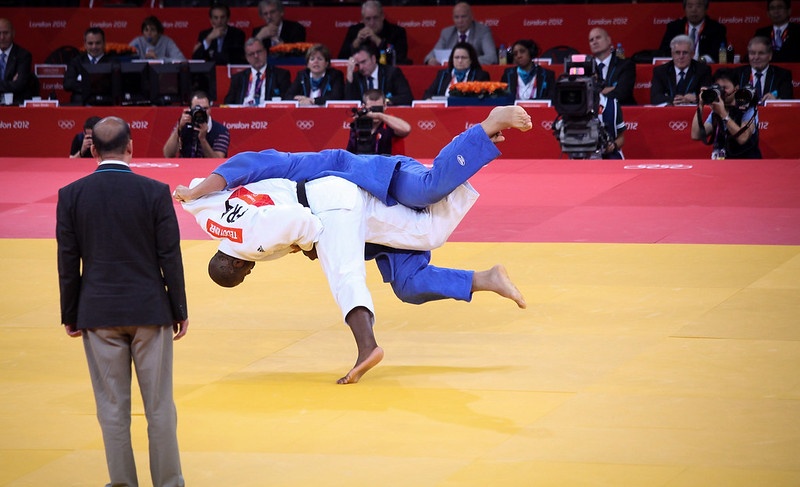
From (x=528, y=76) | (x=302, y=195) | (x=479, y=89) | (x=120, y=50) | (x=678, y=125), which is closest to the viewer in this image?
(x=302, y=195)

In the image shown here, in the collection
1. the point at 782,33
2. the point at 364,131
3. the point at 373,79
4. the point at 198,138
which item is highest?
the point at 782,33

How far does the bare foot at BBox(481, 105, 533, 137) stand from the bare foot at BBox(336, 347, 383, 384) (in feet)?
4.37

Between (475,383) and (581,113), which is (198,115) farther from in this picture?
(475,383)

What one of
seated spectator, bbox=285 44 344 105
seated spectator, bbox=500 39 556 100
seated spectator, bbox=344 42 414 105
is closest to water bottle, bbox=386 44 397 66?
seated spectator, bbox=344 42 414 105

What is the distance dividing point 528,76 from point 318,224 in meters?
9.87

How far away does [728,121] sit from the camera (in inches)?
532

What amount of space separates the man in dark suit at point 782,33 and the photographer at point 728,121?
2468 millimetres

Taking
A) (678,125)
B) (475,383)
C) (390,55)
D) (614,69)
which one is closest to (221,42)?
(390,55)

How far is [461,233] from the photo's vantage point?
10.7 m

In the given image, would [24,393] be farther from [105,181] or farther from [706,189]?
[706,189]

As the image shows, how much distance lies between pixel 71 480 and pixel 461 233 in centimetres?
596

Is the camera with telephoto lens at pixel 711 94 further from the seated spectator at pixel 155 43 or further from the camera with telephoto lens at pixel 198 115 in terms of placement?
the seated spectator at pixel 155 43

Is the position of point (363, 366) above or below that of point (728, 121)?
below

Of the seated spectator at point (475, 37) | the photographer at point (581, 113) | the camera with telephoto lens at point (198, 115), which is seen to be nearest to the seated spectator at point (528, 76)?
the seated spectator at point (475, 37)
